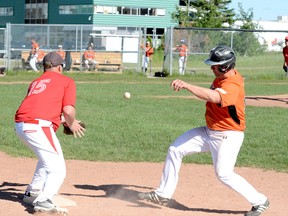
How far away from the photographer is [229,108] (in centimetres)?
803

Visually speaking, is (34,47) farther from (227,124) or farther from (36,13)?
(36,13)

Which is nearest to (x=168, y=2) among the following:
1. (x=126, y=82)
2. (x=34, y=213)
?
(x=126, y=82)

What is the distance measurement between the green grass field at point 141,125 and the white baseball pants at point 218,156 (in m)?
3.79

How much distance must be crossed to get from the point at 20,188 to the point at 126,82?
2252 centimetres

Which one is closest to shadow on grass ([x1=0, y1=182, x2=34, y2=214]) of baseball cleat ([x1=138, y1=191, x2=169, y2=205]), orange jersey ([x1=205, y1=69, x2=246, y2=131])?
baseball cleat ([x1=138, y1=191, x2=169, y2=205])

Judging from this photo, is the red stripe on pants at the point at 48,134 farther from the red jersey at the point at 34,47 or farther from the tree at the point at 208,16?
the tree at the point at 208,16

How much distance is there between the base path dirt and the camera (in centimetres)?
852

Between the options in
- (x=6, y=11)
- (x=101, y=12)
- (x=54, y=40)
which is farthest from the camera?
(x=6, y=11)

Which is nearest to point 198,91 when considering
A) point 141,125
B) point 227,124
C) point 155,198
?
point 227,124

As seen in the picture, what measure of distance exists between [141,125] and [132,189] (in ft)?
23.3

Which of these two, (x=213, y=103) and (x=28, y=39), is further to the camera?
(x=28, y=39)

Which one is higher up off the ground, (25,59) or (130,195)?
(130,195)

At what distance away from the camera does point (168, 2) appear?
261 feet

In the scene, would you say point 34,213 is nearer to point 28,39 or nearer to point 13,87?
point 13,87
